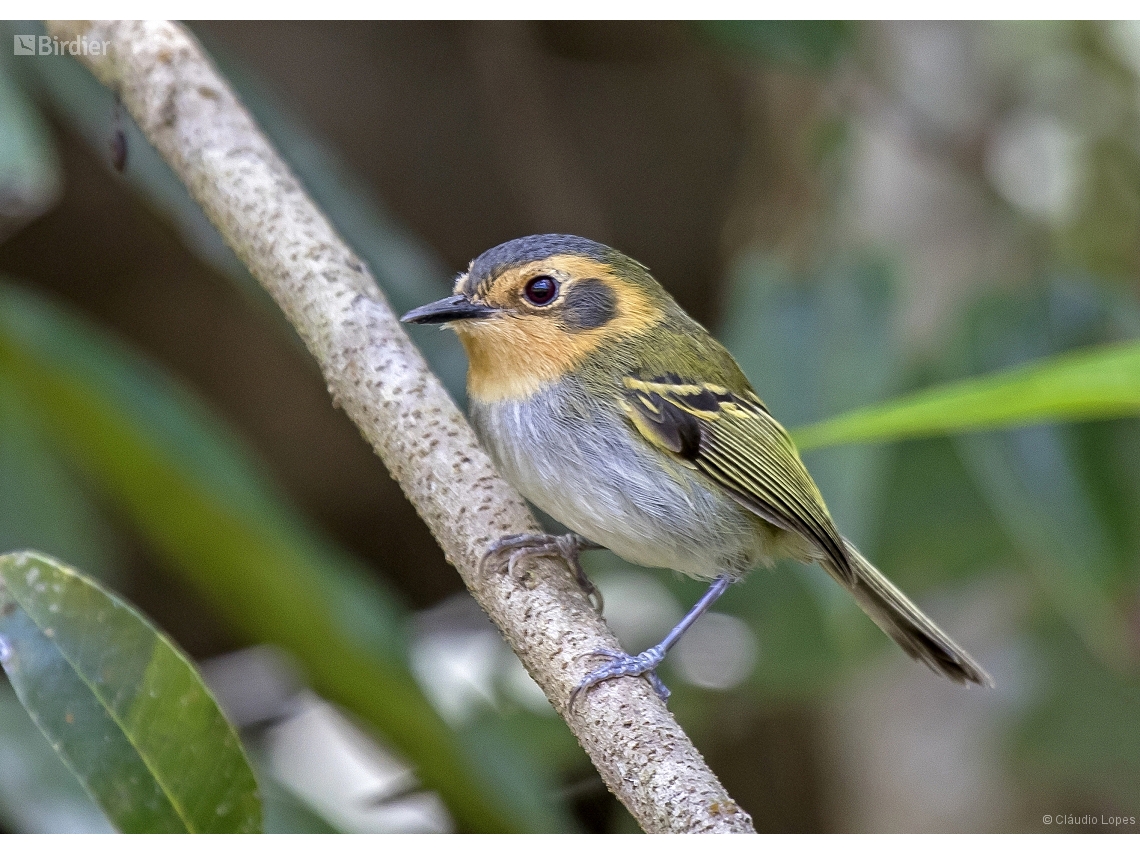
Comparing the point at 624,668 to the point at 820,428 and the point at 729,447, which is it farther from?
the point at 729,447

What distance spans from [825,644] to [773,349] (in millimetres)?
651

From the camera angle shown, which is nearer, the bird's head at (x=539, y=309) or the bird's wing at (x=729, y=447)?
the bird's head at (x=539, y=309)

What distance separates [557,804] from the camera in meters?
2.21

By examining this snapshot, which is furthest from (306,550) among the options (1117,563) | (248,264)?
(1117,563)

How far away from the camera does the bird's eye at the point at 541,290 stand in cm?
163

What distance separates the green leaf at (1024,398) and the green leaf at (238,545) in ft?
3.10

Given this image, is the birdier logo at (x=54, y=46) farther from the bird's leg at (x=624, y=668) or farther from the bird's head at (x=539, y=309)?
the bird's leg at (x=624, y=668)

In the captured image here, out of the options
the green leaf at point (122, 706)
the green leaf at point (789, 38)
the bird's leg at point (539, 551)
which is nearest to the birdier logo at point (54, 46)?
the green leaf at point (122, 706)

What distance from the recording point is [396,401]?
1.55 m

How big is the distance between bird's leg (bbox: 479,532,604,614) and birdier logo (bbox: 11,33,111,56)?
1110mm

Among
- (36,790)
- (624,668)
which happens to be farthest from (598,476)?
(36,790)

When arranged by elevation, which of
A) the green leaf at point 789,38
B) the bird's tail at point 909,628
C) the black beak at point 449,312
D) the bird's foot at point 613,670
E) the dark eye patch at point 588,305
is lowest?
the bird's foot at point 613,670

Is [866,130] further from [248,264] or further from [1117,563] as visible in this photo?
[248,264]

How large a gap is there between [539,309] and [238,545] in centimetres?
73
